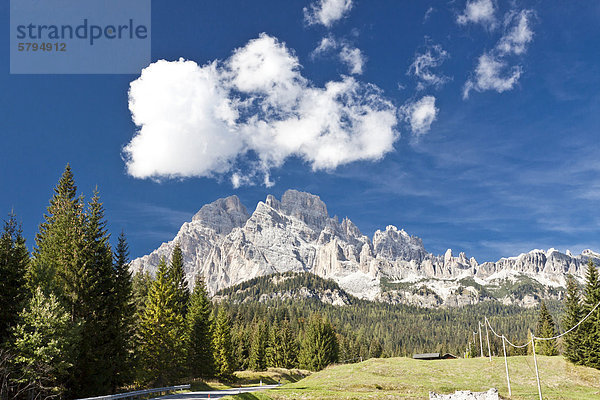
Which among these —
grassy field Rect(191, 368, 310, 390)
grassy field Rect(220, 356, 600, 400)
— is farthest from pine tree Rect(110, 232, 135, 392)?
grassy field Rect(191, 368, 310, 390)

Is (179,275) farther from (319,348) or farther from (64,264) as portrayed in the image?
(319,348)

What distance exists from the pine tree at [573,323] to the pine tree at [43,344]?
2956 inches

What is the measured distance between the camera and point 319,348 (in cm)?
10350

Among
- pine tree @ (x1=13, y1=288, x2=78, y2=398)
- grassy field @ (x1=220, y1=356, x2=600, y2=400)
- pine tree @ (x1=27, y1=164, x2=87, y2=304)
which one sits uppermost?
pine tree @ (x1=27, y1=164, x2=87, y2=304)

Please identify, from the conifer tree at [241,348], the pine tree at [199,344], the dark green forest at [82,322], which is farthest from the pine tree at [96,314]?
the conifer tree at [241,348]

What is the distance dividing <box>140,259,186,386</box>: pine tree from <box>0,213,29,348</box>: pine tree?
1990cm

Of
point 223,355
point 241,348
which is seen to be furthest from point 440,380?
point 241,348

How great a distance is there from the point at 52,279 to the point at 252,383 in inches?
1945

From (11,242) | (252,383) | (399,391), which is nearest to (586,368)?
(399,391)

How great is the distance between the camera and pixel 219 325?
267ft

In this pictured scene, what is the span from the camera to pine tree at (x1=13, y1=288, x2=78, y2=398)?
99.9ft

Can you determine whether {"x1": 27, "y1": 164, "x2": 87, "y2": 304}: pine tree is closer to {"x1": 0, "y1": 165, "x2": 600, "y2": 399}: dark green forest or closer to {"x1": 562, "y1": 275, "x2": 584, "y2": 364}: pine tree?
{"x1": 0, "y1": 165, "x2": 600, "y2": 399}: dark green forest

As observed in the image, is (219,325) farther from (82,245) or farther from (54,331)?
(54,331)

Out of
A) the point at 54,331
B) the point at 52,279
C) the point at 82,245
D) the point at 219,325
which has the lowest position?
the point at 219,325
